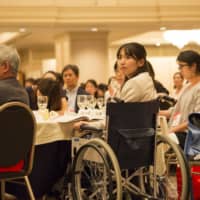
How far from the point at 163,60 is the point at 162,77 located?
0.55 m

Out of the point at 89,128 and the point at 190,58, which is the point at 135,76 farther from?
the point at 190,58

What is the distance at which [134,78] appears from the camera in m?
3.59

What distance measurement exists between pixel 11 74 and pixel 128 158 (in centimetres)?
93

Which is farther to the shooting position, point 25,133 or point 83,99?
point 83,99

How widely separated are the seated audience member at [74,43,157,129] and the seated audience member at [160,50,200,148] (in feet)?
2.31

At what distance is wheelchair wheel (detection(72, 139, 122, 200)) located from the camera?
2963mm

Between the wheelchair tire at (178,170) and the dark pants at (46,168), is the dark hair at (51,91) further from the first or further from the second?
the wheelchair tire at (178,170)

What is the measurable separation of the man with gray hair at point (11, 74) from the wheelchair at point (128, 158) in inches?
20.7

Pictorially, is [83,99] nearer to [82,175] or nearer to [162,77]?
[82,175]

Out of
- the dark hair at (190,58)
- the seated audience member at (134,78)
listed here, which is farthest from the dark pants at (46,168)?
the dark hair at (190,58)

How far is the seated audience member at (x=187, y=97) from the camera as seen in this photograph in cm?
429

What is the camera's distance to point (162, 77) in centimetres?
1594

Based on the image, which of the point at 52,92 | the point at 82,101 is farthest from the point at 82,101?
the point at 52,92

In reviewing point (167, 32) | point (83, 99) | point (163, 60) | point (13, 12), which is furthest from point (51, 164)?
point (163, 60)
